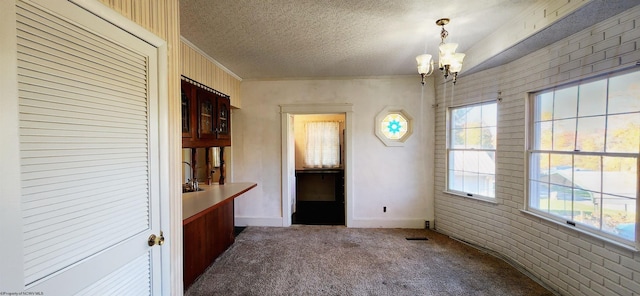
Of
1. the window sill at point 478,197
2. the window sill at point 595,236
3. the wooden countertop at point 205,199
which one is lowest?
the window sill at point 595,236

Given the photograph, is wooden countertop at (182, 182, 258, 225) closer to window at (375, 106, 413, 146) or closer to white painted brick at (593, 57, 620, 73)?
window at (375, 106, 413, 146)

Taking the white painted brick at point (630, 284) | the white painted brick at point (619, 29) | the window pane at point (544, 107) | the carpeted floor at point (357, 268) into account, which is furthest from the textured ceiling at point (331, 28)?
the carpeted floor at point (357, 268)

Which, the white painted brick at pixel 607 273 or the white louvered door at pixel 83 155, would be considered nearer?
the white louvered door at pixel 83 155

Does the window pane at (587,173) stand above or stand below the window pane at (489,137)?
below

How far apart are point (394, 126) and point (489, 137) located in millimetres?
1383

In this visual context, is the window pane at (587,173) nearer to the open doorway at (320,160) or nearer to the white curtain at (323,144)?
the open doorway at (320,160)

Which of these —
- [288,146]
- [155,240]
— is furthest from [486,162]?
[155,240]

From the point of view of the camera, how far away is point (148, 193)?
4.51ft

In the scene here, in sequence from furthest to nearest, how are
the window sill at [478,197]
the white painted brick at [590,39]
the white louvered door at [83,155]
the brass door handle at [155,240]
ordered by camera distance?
the window sill at [478,197]
the white painted brick at [590,39]
the brass door handle at [155,240]
the white louvered door at [83,155]

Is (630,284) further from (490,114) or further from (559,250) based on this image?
(490,114)

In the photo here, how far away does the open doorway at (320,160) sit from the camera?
233 inches

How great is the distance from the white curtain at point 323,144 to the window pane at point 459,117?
2.65m

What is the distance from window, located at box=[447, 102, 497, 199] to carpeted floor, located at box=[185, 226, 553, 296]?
32.4 inches

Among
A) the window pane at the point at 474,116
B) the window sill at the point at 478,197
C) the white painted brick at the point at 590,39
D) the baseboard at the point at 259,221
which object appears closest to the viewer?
the white painted brick at the point at 590,39
